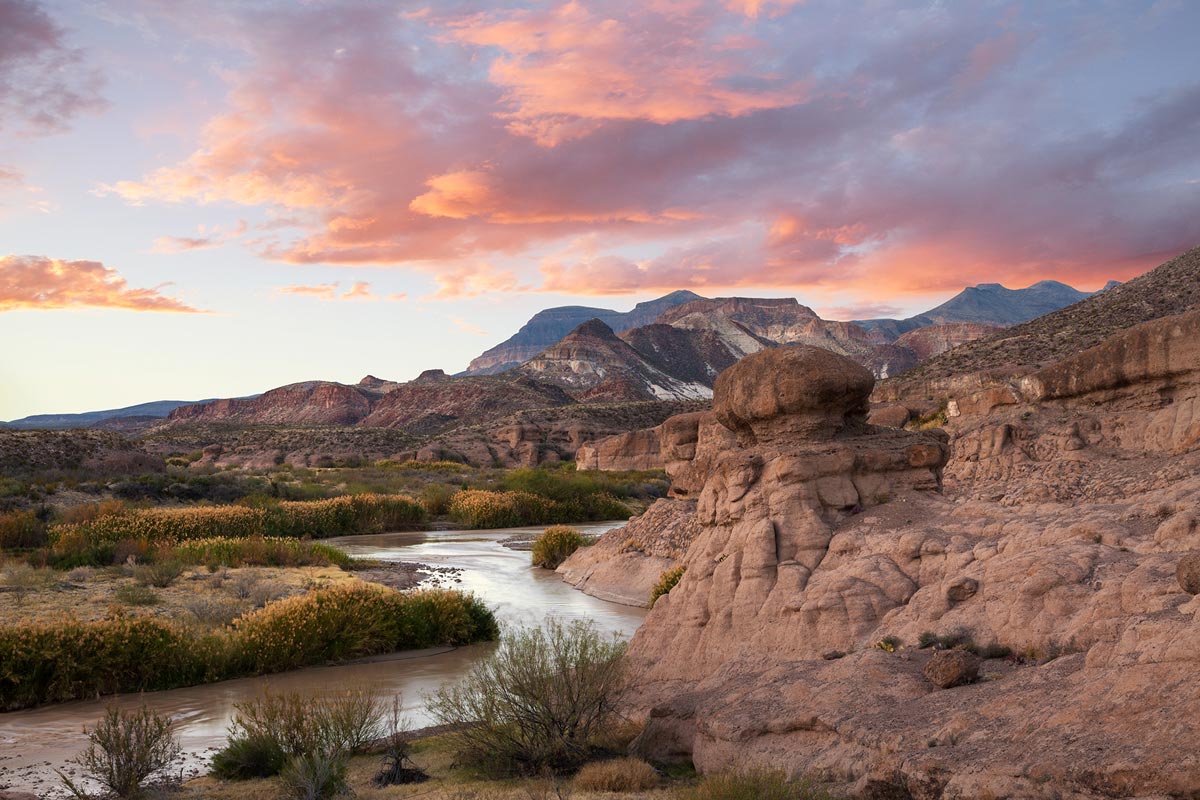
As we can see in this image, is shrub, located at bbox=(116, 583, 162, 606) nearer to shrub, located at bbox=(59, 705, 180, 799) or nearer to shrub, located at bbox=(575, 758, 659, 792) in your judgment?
shrub, located at bbox=(59, 705, 180, 799)

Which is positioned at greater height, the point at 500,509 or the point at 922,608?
the point at 922,608

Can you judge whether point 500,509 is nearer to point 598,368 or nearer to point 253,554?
point 253,554

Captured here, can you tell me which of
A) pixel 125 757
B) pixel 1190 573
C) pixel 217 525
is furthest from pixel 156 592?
pixel 1190 573

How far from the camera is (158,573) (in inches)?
776

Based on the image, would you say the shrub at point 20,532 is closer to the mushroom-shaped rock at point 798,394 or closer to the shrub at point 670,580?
the shrub at point 670,580

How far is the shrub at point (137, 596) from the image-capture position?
16984 millimetres

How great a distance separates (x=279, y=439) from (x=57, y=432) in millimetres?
25674

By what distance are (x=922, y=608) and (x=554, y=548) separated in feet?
59.2

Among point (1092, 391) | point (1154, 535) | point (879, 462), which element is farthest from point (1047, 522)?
point (1092, 391)

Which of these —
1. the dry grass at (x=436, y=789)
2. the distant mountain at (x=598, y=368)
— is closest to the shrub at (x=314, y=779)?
the dry grass at (x=436, y=789)

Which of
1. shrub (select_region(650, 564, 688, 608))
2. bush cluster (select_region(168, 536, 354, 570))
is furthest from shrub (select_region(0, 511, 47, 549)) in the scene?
shrub (select_region(650, 564, 688, 608))

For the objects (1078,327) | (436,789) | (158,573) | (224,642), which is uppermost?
(1078,327)

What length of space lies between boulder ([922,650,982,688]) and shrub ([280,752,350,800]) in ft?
15.6

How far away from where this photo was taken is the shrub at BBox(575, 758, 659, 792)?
705 cm
